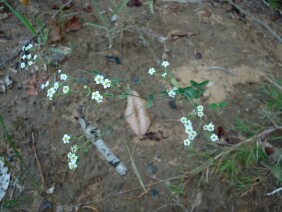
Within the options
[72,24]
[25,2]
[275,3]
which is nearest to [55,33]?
[72,24]

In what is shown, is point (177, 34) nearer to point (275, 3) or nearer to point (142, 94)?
point (142, 94)

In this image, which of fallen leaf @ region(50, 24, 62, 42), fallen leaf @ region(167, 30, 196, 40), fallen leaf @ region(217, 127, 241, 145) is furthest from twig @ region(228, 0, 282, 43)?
fallen leaf @ region(50, 24, 62, 42)

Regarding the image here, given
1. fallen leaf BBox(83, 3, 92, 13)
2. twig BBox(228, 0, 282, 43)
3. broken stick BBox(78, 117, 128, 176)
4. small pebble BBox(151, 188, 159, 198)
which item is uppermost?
fallen leaf BBox(83, 3, 92, 13)

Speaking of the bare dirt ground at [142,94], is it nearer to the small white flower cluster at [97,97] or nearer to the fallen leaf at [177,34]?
the fallen leaf at [177,34]

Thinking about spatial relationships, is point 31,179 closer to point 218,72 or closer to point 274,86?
point 218,72

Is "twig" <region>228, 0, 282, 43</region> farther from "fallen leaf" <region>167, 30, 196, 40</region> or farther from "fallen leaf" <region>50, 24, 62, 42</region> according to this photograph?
"fallen leaf" <region>50, 24, 62, 42</region>

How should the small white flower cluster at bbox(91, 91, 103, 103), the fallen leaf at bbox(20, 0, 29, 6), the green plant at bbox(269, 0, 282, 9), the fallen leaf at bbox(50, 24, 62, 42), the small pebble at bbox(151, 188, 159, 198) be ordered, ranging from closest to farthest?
1. the small white flower cluster at bbox(91, 91, 103, 103)
2. the small pebble at bbox(151, 188, 159, 198)
3. the fallen leaf at bbox(50, 24, 62, 42)
4. the fallen leaf at bbox(20, 0, 29, 6)
5. the green plant at bbox(269, 0, 282, 9)

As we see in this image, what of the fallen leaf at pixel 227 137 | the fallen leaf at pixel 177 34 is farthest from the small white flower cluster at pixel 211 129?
the fallen leaf at pixel 177 34
